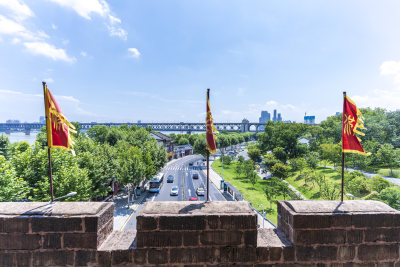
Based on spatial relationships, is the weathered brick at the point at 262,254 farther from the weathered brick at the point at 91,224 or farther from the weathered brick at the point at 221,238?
the weathered brick at the point at 91,224

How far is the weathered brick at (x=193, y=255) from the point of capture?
2.77 meters

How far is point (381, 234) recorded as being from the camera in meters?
2.99

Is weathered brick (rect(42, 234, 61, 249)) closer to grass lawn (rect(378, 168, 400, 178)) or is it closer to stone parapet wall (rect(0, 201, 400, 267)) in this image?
stone parapet wall (rect(0, 201, 400, 267))

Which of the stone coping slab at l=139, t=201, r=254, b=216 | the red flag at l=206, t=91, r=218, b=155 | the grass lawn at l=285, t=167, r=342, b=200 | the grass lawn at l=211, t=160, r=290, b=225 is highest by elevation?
the red flag at l=206, t=91, r=218, b=155

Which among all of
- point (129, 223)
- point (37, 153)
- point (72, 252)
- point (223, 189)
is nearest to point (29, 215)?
point (72, 252)

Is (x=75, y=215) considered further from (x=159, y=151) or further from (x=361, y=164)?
(x=361, y=164)

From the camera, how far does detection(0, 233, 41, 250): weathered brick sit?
8.86 feet

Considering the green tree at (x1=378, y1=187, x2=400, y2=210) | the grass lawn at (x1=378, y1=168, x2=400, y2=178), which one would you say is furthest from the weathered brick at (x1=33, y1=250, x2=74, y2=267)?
the grass lawn at (x1=378, y1=168, x2=400, y2=178)

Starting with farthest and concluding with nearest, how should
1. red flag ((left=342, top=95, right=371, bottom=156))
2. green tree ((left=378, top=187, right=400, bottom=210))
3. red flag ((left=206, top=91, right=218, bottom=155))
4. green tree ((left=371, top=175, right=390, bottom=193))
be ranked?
green tree ((left=371, top=175, right=390, bottom=193)), green tree ((left=378, top=187, right=400, bottom=210)), red flag ((left=206, top=91, right=218, bottom=155)), red flag ((left=342, top=95, right=371, bottom=156))

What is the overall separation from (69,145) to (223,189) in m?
28.2

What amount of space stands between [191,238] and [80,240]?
5.67ft

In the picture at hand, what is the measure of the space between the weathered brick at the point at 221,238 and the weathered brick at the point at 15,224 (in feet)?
8.96

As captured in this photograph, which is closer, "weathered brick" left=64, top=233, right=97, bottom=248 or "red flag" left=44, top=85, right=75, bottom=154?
"weathered brick" left=64, top=233, right=97, bottom=248

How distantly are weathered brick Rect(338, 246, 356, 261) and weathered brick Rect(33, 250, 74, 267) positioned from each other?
4380 mm
